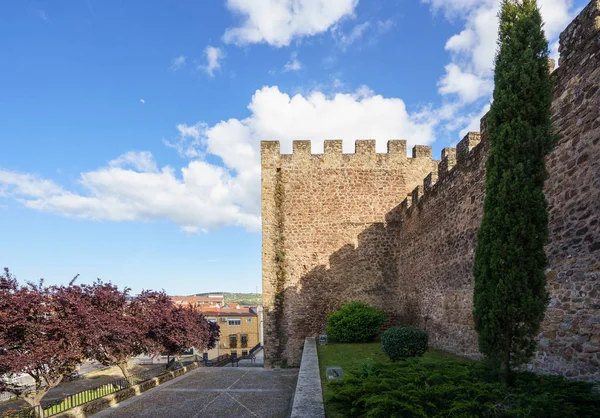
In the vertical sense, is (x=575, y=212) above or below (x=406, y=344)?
above

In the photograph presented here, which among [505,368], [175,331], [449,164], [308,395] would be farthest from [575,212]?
[175,331]

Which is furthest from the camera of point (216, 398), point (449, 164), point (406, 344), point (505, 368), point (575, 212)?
point (449, 164)

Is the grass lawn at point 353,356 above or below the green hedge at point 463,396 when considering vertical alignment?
below

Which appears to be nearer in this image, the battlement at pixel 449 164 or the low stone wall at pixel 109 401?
the low stone wall at pixel 109 401

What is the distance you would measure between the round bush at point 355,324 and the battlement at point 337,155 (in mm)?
6776

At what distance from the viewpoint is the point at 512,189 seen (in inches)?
180

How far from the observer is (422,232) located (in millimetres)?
13305

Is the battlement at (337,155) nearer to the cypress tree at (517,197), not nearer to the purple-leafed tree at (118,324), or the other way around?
the purple-leafed tree at (118,324)

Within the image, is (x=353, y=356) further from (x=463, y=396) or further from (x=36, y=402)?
(x=36, y=402)

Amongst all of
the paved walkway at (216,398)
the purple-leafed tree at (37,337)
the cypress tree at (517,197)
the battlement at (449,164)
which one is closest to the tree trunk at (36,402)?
the purple-leafed tree at (37,337)

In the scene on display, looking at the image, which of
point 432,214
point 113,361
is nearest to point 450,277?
point 432,214

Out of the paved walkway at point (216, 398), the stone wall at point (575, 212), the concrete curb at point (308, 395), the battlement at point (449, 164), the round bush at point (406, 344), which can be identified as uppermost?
the battlement at point (449, 164)

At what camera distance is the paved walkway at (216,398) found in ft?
29.1

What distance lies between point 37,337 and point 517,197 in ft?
37.6
